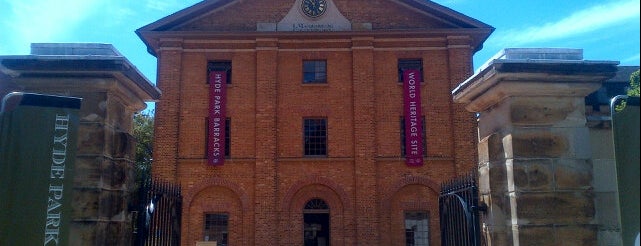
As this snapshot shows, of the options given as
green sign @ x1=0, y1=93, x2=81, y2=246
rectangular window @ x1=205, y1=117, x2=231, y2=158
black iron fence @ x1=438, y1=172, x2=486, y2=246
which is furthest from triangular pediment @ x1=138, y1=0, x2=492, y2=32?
green sign @ x1=0, y1=93, x2=81, y2=246

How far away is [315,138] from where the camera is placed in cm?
Result: 2470

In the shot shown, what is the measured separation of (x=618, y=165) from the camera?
4230 millimetres

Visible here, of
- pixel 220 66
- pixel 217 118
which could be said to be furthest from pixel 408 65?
pixel 217 118

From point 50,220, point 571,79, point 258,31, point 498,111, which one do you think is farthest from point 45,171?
point 258,31

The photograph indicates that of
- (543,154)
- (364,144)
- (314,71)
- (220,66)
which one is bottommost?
(543,154)

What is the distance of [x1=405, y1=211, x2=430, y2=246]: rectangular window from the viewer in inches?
928

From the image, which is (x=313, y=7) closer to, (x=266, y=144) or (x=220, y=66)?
(x=220, y=66)

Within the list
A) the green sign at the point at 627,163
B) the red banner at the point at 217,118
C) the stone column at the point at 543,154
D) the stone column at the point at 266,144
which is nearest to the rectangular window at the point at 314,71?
the stone column at the point at 266,144

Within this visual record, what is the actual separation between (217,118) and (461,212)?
18.7 metres

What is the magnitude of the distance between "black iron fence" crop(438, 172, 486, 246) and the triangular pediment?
744 inches

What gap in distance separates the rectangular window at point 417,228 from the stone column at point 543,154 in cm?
1825

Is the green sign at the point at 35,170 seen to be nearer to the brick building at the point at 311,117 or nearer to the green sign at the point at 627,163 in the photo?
the green sign at the point at 627,163

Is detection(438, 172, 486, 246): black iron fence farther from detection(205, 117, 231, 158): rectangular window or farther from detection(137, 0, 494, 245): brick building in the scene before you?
detection(205, 117, 231, 158): rectangular window

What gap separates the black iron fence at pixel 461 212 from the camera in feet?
19.3
